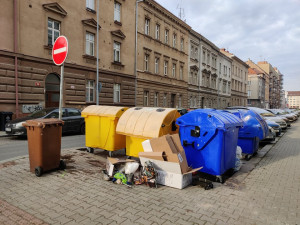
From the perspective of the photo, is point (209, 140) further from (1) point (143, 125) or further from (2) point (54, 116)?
(2) point (54, 116)

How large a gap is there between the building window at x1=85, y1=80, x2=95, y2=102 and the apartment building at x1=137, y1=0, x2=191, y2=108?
5563 mm

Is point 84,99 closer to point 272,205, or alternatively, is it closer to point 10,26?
point 10,26

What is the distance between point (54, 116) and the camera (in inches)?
433

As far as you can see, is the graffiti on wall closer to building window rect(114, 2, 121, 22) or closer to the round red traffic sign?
the round red traffic sign

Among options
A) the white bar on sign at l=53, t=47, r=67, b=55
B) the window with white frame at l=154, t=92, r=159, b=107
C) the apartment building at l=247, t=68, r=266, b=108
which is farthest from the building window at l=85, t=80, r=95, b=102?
the apartment building at l=247, t=68, r=266, b=108

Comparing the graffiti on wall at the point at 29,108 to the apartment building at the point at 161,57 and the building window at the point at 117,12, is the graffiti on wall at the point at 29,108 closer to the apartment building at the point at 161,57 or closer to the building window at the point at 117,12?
the apartment building at the point at 161,57

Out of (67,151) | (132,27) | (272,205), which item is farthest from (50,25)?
(272,205)

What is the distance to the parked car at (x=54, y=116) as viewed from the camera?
10.1m

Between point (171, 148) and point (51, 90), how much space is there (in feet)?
43.6

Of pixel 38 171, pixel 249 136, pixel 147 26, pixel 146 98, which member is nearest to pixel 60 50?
pixel 38 171

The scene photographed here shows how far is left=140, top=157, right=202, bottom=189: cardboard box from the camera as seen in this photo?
4.40 m

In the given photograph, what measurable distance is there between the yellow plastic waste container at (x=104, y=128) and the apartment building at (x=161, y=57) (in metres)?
15.7

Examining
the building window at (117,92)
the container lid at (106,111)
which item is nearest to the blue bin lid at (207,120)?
the container lid at (106,111)

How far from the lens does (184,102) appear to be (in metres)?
31.1
